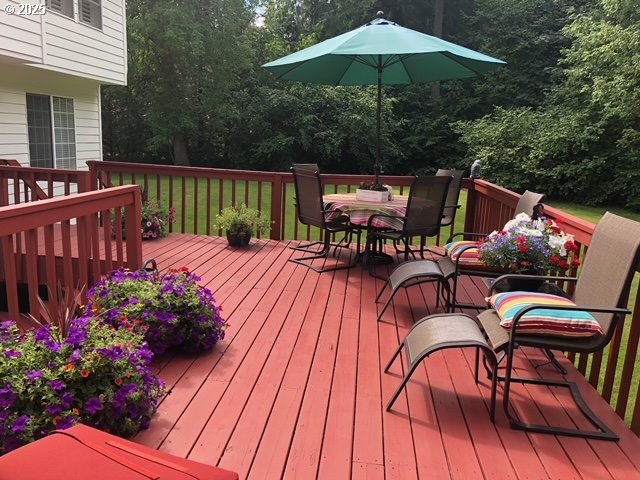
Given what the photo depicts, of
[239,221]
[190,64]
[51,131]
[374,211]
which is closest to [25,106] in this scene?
[51,131]

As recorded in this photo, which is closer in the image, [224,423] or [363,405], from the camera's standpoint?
[224,423]

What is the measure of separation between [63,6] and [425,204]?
21.5ft

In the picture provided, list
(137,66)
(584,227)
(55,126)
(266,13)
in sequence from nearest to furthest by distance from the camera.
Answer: (584,227) < (55,126) < (137,66) < (266,13)

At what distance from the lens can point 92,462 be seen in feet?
4.10

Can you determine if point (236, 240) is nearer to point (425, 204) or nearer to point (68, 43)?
point (425, 204)

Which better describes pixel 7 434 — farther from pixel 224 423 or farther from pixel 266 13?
pixel 266 13

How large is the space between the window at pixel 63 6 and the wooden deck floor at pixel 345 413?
6.34m

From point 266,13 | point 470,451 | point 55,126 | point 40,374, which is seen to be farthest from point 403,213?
point 266,13

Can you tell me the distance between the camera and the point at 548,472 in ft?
6.74

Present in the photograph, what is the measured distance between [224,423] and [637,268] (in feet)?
6.69

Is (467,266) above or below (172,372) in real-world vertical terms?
above

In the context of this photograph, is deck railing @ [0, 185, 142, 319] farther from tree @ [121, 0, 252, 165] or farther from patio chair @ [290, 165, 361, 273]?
tree @ [121, 0, 252, 165]

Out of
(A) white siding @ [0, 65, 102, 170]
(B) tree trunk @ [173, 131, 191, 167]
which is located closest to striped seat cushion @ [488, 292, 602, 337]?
(A) white siding @ [0, 65, 102, 170]

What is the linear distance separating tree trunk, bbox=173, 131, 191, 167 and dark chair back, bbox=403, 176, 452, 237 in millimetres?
13986
